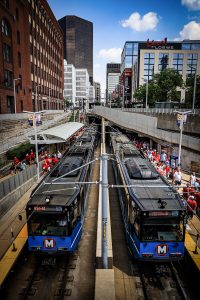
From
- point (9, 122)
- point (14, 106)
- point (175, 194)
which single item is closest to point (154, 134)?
point (175, 194)

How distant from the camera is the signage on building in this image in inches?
3748

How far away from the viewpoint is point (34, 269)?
33.5ft

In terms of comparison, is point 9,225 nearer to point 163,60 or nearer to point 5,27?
point 5,27

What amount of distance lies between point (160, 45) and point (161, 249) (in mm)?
102116

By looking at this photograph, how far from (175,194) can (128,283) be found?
4214 mm

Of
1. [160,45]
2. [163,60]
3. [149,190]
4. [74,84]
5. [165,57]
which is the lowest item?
[149,190]

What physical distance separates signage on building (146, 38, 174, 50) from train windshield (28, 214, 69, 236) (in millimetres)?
100038

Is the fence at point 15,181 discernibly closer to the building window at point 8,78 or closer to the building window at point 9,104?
the building window at point 8,78

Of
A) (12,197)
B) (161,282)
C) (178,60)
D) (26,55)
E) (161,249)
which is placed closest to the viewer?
(161,249)

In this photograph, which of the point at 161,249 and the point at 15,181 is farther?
the point at 15,181

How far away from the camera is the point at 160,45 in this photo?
9612 centimetres

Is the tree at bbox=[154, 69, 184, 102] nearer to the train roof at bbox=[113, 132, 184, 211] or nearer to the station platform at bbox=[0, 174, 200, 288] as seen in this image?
the train roof at bbox=[113, 132, 184, 211]

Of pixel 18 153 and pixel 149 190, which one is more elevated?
pixel 149 190

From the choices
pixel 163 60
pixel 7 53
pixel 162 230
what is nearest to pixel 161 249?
pixel 162 230
